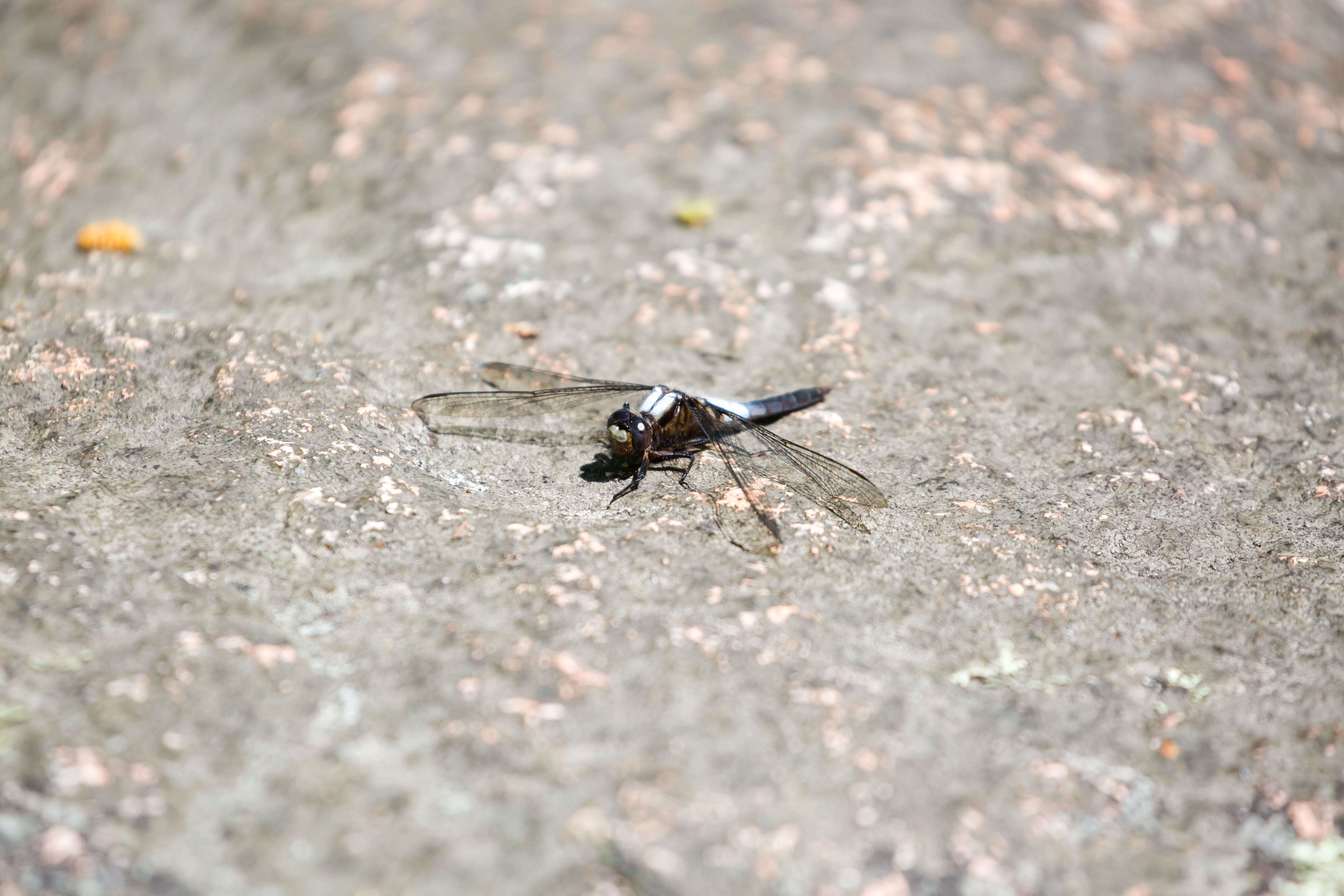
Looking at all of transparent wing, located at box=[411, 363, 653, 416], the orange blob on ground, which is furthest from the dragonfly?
the orange blob on ground

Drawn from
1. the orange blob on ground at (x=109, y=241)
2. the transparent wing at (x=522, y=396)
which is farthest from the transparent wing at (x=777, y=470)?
the orange blob on ground at (x=109, y=241)

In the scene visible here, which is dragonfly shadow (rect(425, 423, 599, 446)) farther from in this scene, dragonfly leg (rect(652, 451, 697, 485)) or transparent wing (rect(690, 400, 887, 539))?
transparent wing (rect(690, 400, 887, 539))

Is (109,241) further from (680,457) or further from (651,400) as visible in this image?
(680,457)

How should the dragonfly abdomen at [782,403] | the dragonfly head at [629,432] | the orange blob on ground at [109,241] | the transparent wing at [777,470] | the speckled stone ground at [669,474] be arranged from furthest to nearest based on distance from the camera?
the orange blob on ground at [109,241] → the dragonfly abdomen at [782,403] → the dragonfly head at [629,432] → the transparent wing at [777,470] → the speckled stone ground at [669,474]

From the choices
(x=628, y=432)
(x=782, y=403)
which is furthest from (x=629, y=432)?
(x=782, y=403)

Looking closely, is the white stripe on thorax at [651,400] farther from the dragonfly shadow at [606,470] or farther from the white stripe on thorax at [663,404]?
the dragonfly shadow at [606,470]
